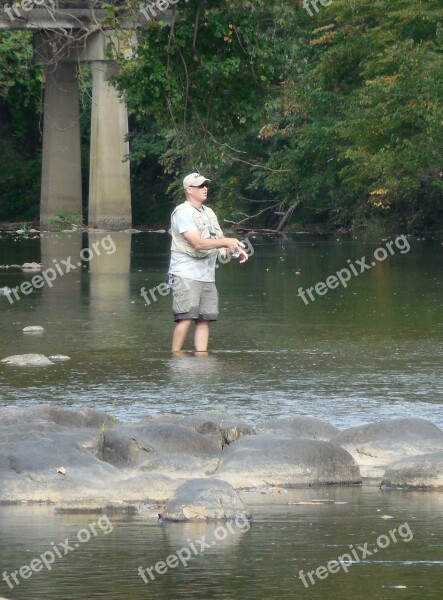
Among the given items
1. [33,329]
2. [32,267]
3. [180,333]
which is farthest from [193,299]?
[32,267]

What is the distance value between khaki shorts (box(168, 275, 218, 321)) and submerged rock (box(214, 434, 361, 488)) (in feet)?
16.7

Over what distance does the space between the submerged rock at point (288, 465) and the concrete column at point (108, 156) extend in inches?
1541

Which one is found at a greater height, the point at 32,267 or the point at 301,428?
the point at 301,428

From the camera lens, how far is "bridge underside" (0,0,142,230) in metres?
47.2

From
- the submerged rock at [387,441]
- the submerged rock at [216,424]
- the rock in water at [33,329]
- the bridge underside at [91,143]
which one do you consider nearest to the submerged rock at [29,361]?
the rock in water at [33,329]

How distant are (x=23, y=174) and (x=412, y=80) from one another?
26148mm

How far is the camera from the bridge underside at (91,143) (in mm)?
47156

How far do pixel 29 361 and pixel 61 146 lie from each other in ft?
118

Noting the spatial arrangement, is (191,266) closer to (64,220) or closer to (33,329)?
(33,329)

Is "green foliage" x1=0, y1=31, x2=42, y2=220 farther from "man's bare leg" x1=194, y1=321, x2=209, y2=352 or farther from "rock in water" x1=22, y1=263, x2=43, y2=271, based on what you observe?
"man's bare leg" x1=194, y1=321, x2=209, y2=352

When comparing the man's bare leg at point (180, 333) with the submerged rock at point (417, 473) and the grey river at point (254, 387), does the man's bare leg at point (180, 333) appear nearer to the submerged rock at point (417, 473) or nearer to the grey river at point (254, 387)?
the grey river at point (254, 387)

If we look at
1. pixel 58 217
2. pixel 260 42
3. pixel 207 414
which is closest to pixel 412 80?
pixel 260 42

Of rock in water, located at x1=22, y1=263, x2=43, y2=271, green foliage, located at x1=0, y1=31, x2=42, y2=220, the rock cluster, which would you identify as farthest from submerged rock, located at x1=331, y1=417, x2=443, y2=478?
green foliage, located at x1=0, y1=31, x2=42, y2=220

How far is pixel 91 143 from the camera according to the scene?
47.9 m
